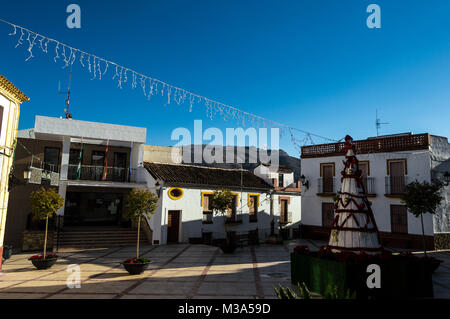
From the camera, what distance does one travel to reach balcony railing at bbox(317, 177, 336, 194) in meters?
21.9

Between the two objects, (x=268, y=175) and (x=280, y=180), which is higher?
(x=268, y=175)

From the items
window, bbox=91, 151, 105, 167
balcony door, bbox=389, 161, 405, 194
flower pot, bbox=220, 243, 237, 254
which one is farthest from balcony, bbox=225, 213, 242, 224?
balcony door, bbox=389, 161, 405, 194

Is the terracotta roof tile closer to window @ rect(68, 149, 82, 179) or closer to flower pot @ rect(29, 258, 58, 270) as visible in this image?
window @ rect(68, 149, 82, 179)

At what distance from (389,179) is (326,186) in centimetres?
424

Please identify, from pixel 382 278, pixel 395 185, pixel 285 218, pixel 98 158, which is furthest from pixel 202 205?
pixel 382 278

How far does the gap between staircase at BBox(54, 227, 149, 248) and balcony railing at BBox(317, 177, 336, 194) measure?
12925 mm

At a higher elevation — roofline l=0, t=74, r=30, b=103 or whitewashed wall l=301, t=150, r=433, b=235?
A: roofline l=0, t=74, r=30, b=103

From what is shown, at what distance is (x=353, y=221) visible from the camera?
9281 millimetres

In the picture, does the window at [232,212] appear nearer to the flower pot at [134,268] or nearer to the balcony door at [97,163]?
the balcony door at [97,163]

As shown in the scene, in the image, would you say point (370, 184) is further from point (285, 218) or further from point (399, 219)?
point (285, 218)

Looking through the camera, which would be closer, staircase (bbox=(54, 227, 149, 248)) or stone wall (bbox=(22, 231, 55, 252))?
stone wall (bbox=(22, 231, 55, 252))
